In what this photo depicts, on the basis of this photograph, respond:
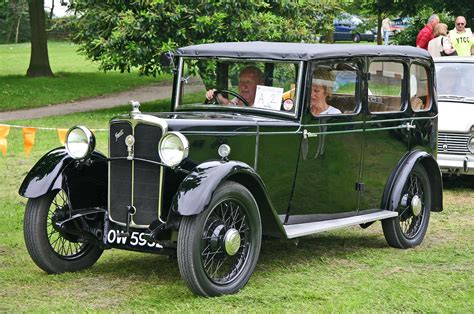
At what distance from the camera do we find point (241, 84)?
709 cm

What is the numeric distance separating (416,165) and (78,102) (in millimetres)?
16263

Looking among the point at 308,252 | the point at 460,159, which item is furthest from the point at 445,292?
the point at 460,159

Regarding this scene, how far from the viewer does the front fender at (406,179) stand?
7.67 metres

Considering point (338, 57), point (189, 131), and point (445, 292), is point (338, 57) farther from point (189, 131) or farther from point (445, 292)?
point (445, 292)

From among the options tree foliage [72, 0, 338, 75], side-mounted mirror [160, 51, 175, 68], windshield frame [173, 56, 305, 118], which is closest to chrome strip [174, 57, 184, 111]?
windshield frame [173, 56, 305, 118]

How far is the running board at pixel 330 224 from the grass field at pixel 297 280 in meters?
0.31

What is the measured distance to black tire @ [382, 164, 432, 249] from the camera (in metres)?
7.71

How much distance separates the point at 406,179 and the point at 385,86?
0.85 m

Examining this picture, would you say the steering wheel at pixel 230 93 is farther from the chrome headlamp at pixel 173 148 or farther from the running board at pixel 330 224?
the chrome headlamp at pixel 173 148

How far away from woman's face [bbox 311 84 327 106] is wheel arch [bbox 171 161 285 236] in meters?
1.03

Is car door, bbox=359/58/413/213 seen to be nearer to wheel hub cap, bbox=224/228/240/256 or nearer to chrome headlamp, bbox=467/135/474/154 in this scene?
wheel hub cap, bbox=224/228/240/256

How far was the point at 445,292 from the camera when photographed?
6.07 m

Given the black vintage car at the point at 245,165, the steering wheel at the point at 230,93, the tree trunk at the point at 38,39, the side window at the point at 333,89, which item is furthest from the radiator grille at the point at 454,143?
the tree trunk at the point at 38,39

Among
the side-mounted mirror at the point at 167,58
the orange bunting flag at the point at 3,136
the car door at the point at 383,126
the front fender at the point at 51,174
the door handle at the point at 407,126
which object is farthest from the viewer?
the orange bunting flag at the point at 3,136
